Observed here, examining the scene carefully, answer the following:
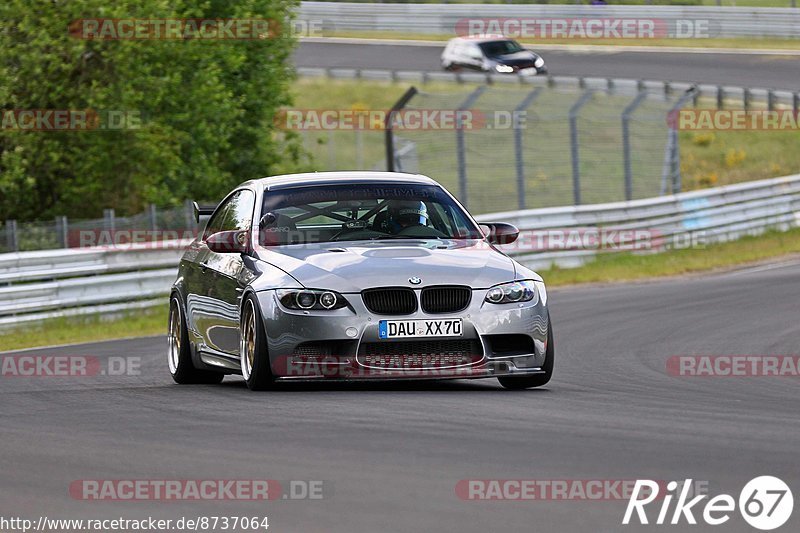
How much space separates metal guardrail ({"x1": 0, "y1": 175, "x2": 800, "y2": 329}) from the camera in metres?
19.5

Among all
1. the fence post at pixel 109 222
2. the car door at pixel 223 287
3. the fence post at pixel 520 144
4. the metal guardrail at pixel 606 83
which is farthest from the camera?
the metal guardrail at pixel 606 83

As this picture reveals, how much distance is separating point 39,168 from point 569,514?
78.0 ft

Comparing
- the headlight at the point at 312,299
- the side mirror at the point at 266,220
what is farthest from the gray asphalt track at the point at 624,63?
the headlight at the point at 312,299

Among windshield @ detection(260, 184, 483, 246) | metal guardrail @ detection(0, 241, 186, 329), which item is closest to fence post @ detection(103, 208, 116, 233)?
metal guardrail @ detection(0, 241, 186, 329)

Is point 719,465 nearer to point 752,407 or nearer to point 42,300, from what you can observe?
point 752,407

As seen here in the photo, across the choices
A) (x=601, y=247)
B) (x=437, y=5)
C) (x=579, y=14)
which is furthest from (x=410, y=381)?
(x=437, y=5)

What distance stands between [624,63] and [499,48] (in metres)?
4.20

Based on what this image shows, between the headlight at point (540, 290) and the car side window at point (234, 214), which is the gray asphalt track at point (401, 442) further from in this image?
the car side window at point (234, 214)

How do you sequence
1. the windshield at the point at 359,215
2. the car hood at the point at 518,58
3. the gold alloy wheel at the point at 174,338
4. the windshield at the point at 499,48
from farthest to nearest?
the windshield at the point at 499,48 < the car hood at the point at 518,58 < the gold alloy wheel at the point at 174,338 < the windshield at the point at 359,215

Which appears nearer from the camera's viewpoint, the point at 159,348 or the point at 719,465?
the point at 719,465

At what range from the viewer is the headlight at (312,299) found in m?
9.52

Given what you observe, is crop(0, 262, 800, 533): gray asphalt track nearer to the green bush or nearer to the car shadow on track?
the car shadow on track

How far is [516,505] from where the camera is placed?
19.0ft

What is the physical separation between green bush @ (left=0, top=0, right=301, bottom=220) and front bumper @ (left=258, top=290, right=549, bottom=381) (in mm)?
17557
